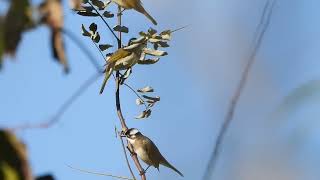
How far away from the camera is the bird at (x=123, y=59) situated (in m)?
0.94

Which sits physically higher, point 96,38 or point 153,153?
point 96,38

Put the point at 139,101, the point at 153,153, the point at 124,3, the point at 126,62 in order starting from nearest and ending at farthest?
the point at 124,3
the point at 126,62
the point at 139,101
the point at 153,153

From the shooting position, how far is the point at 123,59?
951 mm

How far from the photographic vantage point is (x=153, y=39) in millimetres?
1022

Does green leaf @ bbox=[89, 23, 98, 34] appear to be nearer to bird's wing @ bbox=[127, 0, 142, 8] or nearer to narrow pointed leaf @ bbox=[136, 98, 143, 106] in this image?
narrow pointed leaf @ bbox=[136, 98, 143, 106]

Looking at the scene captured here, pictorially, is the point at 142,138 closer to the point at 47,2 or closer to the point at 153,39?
the point at 153,39

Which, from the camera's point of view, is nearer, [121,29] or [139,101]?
[121,29]

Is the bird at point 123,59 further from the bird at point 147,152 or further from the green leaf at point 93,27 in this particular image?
the bird at point 147,152

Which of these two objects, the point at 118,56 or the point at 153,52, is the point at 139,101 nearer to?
the point at 153,52

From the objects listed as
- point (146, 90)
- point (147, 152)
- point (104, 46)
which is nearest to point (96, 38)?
point (104, 46)

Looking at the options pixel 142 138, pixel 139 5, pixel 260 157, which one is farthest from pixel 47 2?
pixel 142 138

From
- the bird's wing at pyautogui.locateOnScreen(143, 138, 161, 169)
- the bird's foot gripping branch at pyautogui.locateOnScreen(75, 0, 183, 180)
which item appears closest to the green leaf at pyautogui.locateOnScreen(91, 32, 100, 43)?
the bird's foot gripping branch at pyautogui.locateOnScreen(75, 0, 183, 180)

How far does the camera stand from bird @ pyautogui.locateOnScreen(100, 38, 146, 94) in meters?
0.94

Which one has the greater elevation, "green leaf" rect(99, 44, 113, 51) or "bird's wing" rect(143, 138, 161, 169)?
→ "green leaf" rect(99, 44, 113, 51)
